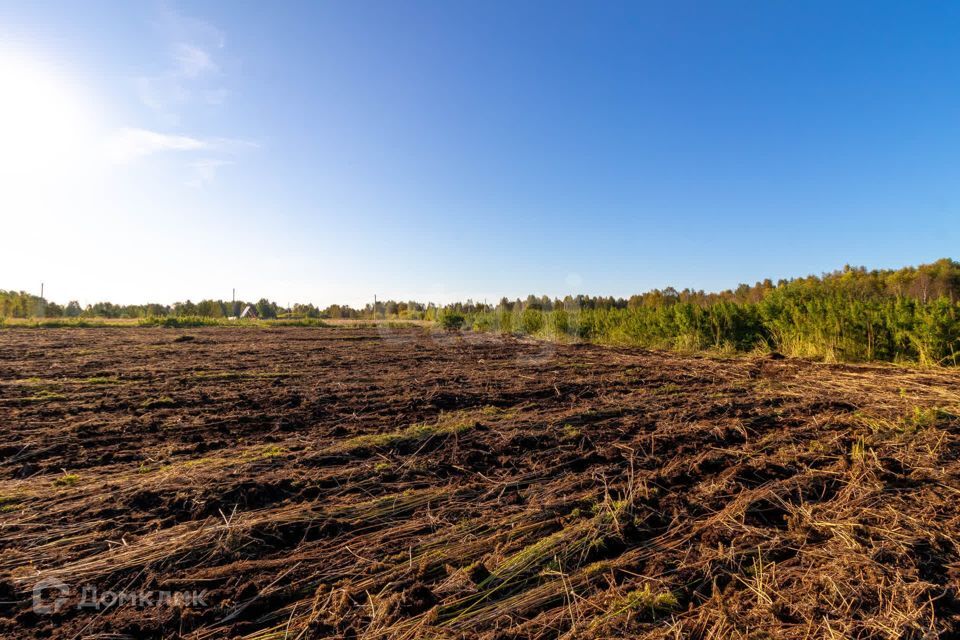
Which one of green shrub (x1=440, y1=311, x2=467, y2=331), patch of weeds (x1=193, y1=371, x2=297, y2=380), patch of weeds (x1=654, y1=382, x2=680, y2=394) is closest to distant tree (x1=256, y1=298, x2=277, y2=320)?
green shrub (x1=440, y1=311, x2=467, y2=331)

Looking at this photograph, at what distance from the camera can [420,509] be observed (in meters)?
2.66

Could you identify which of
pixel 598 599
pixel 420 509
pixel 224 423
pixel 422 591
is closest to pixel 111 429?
pixel 224 423

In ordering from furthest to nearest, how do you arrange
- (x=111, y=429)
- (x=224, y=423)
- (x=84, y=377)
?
(x=84, y=377), (x=224, y=423), (x=111, y=429)

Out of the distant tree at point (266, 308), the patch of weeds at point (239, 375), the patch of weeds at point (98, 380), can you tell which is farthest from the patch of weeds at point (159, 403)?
the distant tree at point (266, 308)

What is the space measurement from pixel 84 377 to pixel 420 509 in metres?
8.83

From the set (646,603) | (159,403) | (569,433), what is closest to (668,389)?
(569,433)

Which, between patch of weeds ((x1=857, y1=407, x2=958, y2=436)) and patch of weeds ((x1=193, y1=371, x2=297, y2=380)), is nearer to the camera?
patch of weeds ((x1=857, y1=407, x2=958, y2=436))

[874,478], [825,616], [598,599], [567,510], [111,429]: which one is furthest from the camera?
[111,429]

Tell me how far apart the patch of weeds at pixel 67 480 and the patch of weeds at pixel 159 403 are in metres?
2.50

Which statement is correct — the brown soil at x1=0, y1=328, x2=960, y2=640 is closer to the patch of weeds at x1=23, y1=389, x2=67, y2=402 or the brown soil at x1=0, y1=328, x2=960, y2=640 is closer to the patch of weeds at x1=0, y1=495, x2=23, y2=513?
the patch of weeds at x1=0, y1=495, x2=23, y2=513

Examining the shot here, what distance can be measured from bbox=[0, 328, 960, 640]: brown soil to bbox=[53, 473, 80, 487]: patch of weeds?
0.02 m

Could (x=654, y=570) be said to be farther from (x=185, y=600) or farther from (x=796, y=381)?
(x=796, y=381)

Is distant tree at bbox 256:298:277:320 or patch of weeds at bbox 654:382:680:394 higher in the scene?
distant tree at bbox 256:298:277:320

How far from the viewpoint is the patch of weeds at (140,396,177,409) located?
5.50 metres
